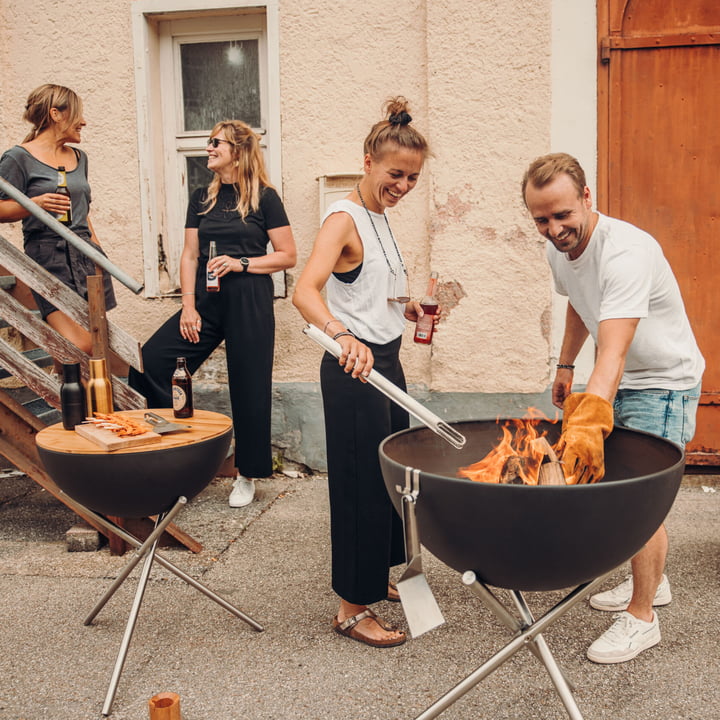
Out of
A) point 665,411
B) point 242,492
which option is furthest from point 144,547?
point 665,411

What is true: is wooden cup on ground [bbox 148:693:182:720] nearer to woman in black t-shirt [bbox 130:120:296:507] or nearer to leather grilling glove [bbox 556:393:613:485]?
leather grilling glove [bbox 556:393:613:485]

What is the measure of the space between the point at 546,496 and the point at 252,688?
145 centimetres

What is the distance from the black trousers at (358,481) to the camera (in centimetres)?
293

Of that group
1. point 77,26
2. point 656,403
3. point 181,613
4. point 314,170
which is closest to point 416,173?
point 656,403

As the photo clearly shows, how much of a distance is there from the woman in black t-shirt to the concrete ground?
0.77 m

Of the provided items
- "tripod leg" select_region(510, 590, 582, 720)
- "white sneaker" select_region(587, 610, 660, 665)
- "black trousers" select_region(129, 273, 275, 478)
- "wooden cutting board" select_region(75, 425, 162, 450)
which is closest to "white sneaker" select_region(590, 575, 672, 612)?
"white sneaker" select_region(587, 610, 660, 665)

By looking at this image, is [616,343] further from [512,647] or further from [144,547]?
[144,547]

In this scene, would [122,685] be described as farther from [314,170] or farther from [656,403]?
[314,170]

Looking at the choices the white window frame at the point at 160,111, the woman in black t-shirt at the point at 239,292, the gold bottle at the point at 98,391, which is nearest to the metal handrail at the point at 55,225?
the gold bottle at the point at 98,391

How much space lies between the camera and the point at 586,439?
2.18 metres

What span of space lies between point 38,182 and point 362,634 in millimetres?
2832

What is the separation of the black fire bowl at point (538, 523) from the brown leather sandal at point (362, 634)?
104 cm

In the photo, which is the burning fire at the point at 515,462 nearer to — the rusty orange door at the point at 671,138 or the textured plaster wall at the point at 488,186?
the textured plaster wall at the point at 488,186

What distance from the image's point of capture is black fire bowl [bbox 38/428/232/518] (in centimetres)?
270
